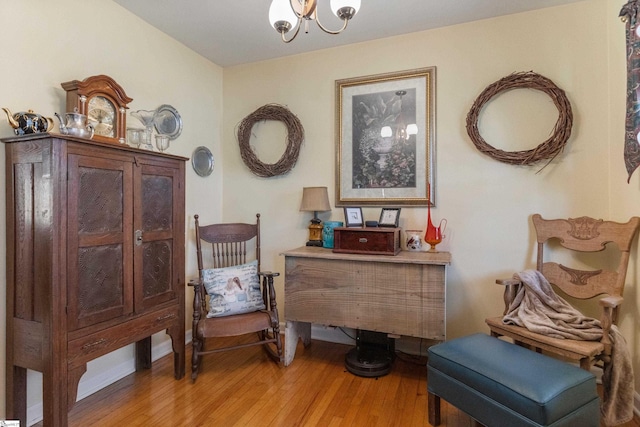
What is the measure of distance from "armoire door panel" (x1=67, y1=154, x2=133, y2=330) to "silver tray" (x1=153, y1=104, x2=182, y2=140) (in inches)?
31.9

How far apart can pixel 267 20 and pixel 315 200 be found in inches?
53.9

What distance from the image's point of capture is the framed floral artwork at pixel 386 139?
2602 mm

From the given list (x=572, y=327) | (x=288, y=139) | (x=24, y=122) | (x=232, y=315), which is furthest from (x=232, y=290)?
(x=572, y=327)

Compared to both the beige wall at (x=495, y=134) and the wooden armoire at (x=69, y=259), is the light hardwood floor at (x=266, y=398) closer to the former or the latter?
the wooden armoire at (x=69, y=259)

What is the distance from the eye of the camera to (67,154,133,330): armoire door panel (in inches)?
65.1

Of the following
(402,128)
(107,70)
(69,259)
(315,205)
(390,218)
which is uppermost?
(107,70)

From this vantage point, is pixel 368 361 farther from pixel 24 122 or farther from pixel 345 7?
pixel 24 122

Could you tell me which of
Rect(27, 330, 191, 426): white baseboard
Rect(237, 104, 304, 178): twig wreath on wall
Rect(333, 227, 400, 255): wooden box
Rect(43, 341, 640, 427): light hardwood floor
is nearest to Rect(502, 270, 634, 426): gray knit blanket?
Rect(43, 341, 640, 427): light hardwood floor

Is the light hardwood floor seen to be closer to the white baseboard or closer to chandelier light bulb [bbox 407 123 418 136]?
the white baseboard

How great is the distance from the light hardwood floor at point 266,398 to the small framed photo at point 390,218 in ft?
3.38

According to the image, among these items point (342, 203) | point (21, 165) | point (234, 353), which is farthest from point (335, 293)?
point (21, 165)

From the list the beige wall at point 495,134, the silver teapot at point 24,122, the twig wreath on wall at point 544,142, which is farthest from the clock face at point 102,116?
the twig wreath on wall at point 544,142

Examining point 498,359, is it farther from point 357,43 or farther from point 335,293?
point 357,43

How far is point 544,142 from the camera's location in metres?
2.28
